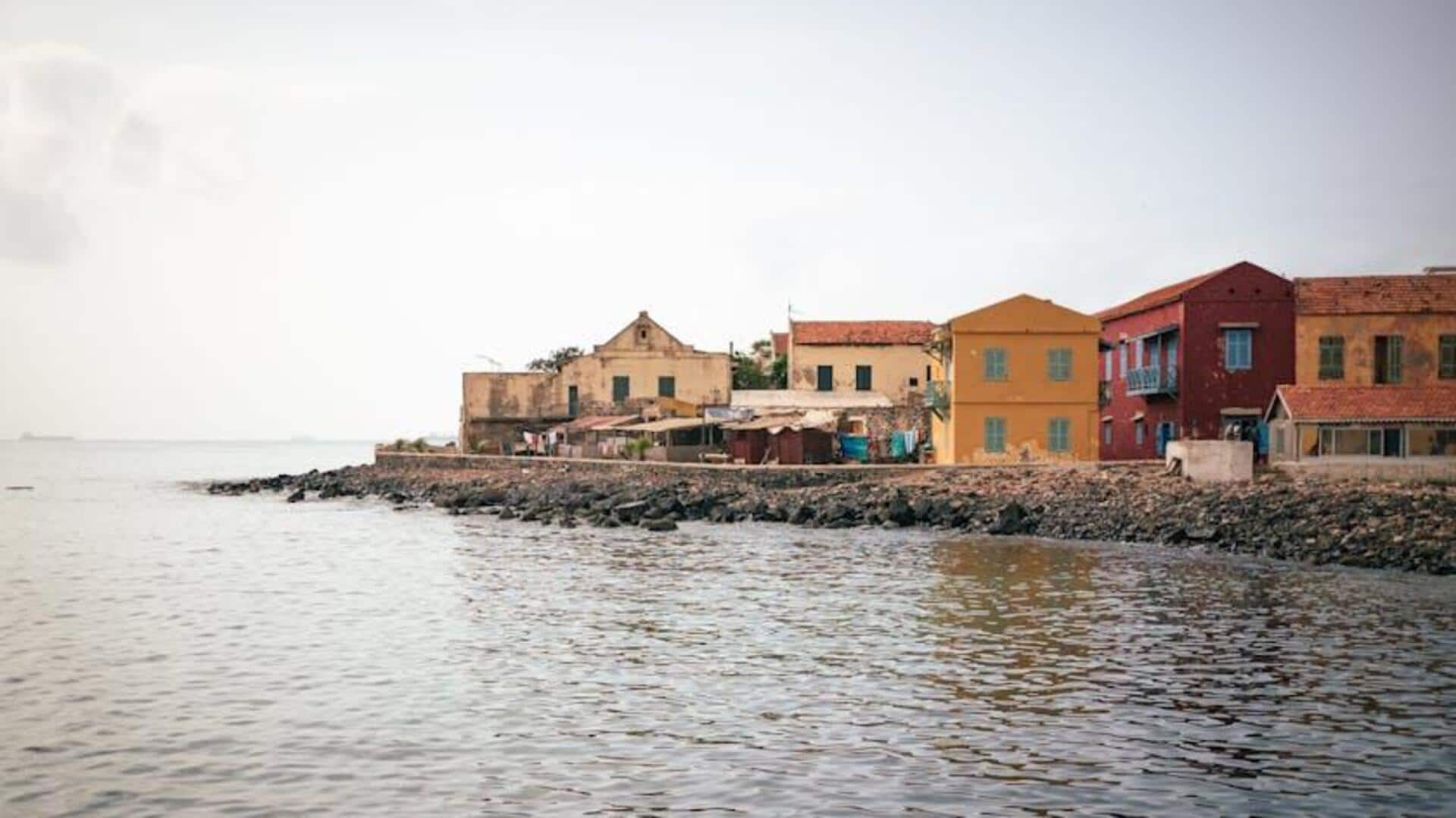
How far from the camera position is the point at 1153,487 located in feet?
132

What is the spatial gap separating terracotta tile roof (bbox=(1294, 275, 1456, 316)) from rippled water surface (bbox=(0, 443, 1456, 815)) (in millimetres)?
17226

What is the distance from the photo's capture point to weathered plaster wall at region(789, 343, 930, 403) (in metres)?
67.6

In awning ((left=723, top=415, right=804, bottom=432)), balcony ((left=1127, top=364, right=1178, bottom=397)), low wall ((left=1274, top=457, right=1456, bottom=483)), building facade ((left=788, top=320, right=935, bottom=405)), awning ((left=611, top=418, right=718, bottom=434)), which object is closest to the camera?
low wall ((left=1274, top=457, right=1456, bottom=483))

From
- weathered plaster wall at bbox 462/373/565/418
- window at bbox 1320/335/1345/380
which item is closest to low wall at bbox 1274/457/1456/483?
window at bbox 1320/335/1345/380

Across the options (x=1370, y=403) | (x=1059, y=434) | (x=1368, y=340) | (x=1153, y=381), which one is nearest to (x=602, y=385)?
(x=1059, y=434)

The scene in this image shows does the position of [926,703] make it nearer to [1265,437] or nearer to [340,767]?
[340,767]

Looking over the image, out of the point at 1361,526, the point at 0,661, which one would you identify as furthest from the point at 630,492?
the point at 0,661

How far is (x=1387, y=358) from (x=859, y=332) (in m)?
28.5

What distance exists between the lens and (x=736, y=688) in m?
16.7

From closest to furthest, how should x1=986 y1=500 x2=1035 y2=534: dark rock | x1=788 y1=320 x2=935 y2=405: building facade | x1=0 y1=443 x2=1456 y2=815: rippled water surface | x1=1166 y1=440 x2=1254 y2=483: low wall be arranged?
x1=0 y1=443 x2=1456 y2=815: rippled water surface → x1=986 y1=500 x2=1035 y2=534: dark rock → x1=1166 y1=440 x2=1254 y2=483: low wall → x1=788 y1=320 x2=935 y2=405: building facade

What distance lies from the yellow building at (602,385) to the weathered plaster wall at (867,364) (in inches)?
207

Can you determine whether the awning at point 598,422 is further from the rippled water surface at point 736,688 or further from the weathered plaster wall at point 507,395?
the rippled water surface at point 736,688

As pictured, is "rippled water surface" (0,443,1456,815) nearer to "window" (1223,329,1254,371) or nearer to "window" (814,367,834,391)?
"window" (1223,329,1254,371)

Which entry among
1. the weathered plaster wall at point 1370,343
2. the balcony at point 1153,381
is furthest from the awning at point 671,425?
the weathered plaster wall at point 1370,343
